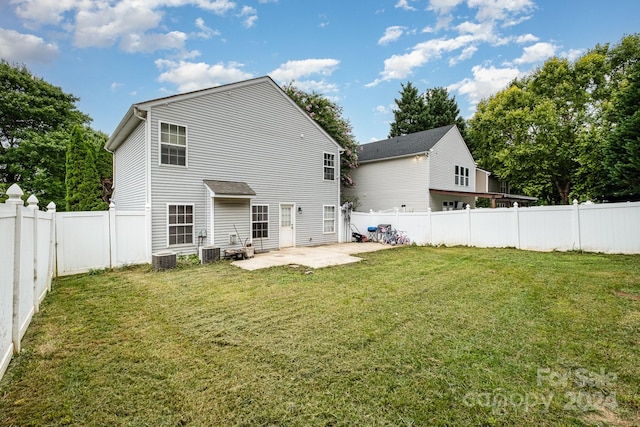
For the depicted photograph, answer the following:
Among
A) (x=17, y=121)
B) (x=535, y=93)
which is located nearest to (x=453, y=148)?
(x=535, y=93)

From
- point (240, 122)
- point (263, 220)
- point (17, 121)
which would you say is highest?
point (17, 121)

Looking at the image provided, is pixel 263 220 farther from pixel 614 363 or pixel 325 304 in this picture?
pixel 614 363

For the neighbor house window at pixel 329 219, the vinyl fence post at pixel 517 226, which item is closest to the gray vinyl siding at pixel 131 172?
the neighbor house window at pixel 329 219

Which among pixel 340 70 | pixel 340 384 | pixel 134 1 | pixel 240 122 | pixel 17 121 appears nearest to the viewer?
pixel 340 384

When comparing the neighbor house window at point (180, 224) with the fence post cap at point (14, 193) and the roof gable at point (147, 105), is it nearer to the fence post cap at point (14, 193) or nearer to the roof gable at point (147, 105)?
the roof gable at point (147, 105)

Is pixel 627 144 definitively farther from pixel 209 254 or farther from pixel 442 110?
pixel 442 110

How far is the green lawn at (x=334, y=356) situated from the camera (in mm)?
2238

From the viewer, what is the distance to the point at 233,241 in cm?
1077

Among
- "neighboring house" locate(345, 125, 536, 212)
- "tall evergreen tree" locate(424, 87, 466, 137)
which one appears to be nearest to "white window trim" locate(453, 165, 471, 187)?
"neighboring house" locate(345, 125, 536, 212)

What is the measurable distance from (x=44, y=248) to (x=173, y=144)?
5.36m

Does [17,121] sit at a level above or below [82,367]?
above

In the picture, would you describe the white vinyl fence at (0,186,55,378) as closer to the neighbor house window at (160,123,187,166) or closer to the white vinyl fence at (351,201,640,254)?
the neighbor house window at (160,123,187,166)

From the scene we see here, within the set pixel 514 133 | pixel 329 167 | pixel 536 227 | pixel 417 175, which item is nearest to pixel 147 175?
pixel 329 167

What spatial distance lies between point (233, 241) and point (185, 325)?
270 inches
